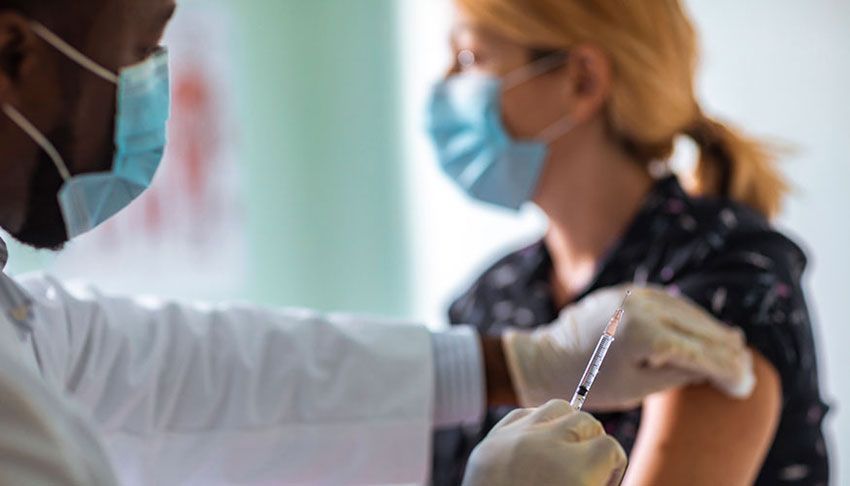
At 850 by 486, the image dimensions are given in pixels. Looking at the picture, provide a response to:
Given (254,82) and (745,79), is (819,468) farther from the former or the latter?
(254,82)

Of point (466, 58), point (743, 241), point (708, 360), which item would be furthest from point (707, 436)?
point (466, 58)

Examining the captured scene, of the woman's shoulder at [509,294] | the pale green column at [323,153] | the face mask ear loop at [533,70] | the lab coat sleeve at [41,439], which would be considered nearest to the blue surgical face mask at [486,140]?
the face mask ear loop at [533,70]

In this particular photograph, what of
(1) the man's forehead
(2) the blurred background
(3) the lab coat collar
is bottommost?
(2) the blurred background

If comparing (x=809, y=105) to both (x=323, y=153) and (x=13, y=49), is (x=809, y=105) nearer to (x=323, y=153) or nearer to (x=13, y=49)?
(x=13, y=49)

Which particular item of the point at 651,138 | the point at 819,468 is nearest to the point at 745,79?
the point at 651,138

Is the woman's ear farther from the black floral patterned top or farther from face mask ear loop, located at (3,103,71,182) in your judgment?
face mask ear loop, located at (3,103,71,182)

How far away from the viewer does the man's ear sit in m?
1.20

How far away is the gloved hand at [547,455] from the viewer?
885mm

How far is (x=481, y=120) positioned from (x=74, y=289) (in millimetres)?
791

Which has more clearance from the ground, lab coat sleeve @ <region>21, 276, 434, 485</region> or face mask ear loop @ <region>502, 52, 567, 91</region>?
face mask ear loop @ <region>502, 52, 567, 91</region>

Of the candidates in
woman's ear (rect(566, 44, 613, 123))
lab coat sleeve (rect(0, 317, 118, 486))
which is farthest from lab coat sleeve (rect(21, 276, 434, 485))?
lab coat sleeve (rect(0, 317, 118, 486))

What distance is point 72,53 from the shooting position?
49.6 inches

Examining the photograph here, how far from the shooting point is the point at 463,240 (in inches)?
149

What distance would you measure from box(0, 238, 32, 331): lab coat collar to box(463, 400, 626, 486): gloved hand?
54cm
